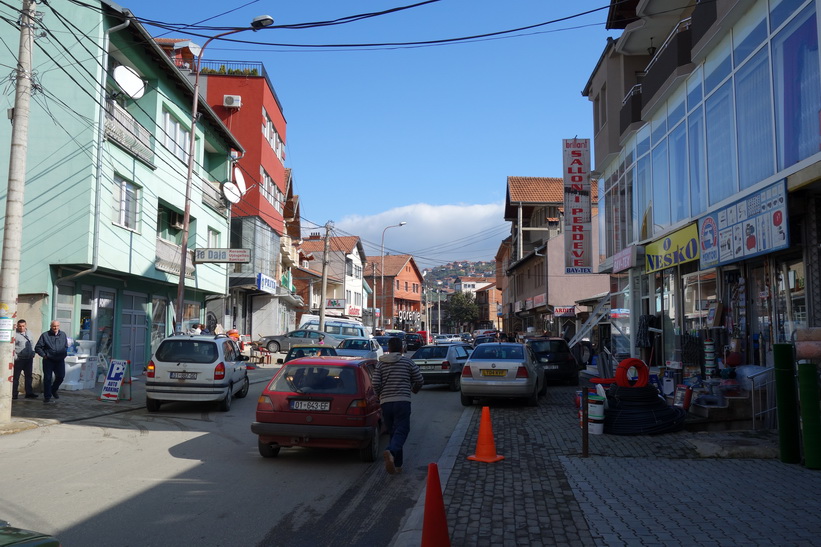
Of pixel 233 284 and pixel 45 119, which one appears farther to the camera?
pixel 233 284

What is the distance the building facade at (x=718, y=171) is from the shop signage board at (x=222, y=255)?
13103 mm

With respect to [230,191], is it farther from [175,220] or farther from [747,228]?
[747,228]

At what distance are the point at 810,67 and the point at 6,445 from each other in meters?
13.1

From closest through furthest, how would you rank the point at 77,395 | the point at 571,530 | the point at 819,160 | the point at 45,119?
the point at 571,530, the point at 819,160, the point at 77,395, the point at 45,119

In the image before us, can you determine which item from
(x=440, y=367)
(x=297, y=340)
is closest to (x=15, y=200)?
(x=440, y=367)

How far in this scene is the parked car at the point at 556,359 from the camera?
2072cm

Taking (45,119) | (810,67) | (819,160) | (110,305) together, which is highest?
(45,119)

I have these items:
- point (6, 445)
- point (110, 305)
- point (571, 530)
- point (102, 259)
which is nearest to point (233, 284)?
point (110, 305)

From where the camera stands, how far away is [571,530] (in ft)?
18.4

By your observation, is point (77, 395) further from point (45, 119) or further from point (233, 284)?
point (233, 284)

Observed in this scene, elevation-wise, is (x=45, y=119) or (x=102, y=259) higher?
(x=45, y=119)

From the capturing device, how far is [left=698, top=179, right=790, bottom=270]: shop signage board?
998 centimetres

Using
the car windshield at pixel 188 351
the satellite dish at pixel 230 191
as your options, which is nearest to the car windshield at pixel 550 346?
the car windshield at pixel 188 351

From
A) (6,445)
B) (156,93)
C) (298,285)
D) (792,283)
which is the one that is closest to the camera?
(6,445)
